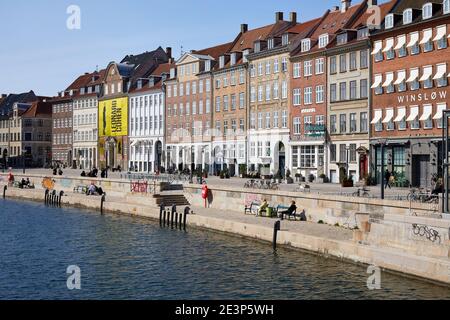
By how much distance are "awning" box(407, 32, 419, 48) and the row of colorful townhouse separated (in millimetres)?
81

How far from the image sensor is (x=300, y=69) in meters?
67.9

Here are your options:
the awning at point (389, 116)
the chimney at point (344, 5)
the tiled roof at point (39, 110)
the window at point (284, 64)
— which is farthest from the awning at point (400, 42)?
the tiled roof at point (39, 110)

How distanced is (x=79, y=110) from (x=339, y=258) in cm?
9251

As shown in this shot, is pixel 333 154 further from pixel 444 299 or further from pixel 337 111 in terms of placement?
pixel 444 299

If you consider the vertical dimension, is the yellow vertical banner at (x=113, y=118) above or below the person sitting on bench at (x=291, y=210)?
above

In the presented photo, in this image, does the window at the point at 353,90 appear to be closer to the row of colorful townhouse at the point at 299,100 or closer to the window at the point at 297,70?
the row of colorful townhouse at the point at 299,100

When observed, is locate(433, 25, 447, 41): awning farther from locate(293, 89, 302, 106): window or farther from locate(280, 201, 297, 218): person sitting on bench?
locate(280, 201, 297, 218): person sitting on bench

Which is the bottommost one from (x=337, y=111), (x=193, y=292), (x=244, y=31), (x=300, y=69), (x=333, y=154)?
(x=193, y=292)

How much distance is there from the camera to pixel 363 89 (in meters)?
60.2

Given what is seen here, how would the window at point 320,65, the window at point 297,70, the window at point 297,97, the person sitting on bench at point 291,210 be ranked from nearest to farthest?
1. the person sitting on bench at point 291,210
2. the window at point 320,65
3. the window at point 297,70
4. the window at point 297,97

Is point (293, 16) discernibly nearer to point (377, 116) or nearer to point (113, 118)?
point (377, 116)

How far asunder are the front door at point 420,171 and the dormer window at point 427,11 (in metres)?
11.1

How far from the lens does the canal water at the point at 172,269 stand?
979 inches

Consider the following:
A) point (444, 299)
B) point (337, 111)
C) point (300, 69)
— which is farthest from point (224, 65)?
point (444, 299)
